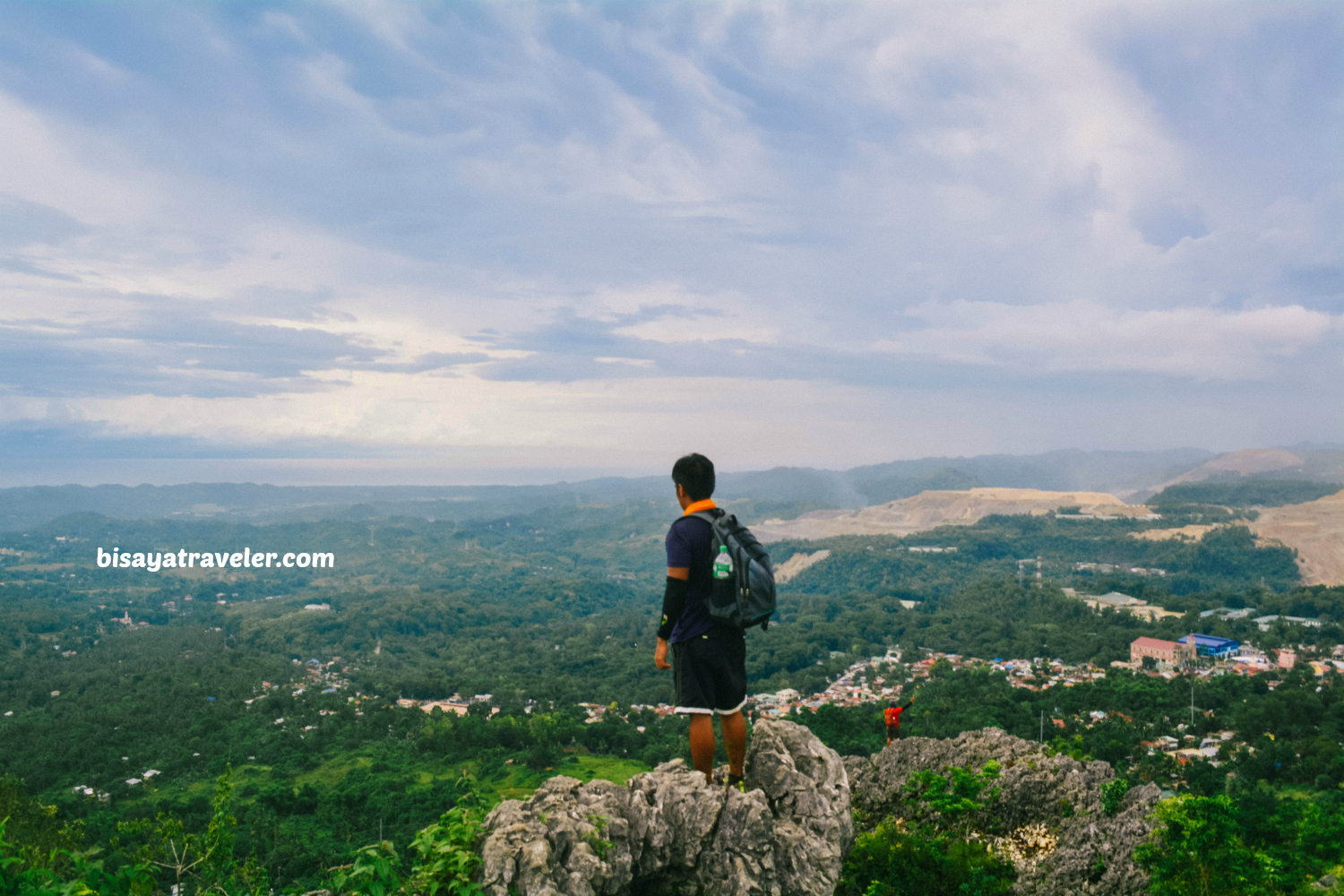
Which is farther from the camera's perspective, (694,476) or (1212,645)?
(1212,645)

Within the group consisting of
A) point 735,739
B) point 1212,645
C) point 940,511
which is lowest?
point 1212,645

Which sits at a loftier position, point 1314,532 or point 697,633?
point 697,633

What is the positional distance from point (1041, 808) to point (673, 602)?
4.83 metres

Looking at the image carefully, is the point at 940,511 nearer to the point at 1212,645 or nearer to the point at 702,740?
the point at 1212,645

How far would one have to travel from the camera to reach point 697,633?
14.8ft

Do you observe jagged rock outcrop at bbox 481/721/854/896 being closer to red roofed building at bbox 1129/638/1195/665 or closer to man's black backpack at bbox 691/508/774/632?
man's black backpack at bbox 691/508/774/632

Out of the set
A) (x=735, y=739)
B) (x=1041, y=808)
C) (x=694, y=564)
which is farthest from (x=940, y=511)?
(x=694, y=564)

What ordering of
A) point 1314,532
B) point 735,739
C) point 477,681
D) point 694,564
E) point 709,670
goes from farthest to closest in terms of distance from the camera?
1. point 1314,532
2. point 477,681
3. point 735,739
4. point 709,670
5. point 694,564

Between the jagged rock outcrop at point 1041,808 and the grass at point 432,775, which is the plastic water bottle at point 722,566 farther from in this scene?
the grass at point 432,775

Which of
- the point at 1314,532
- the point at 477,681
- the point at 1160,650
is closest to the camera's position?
the point at 1160,650

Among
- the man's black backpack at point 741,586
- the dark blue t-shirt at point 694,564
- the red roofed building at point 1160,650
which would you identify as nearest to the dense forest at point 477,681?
the dark blue t-shirt at point 694,564

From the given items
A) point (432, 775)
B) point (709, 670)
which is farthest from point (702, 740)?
point (432, 775)

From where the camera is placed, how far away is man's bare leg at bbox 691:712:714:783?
15.0 ft

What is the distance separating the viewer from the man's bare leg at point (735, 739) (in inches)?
188
